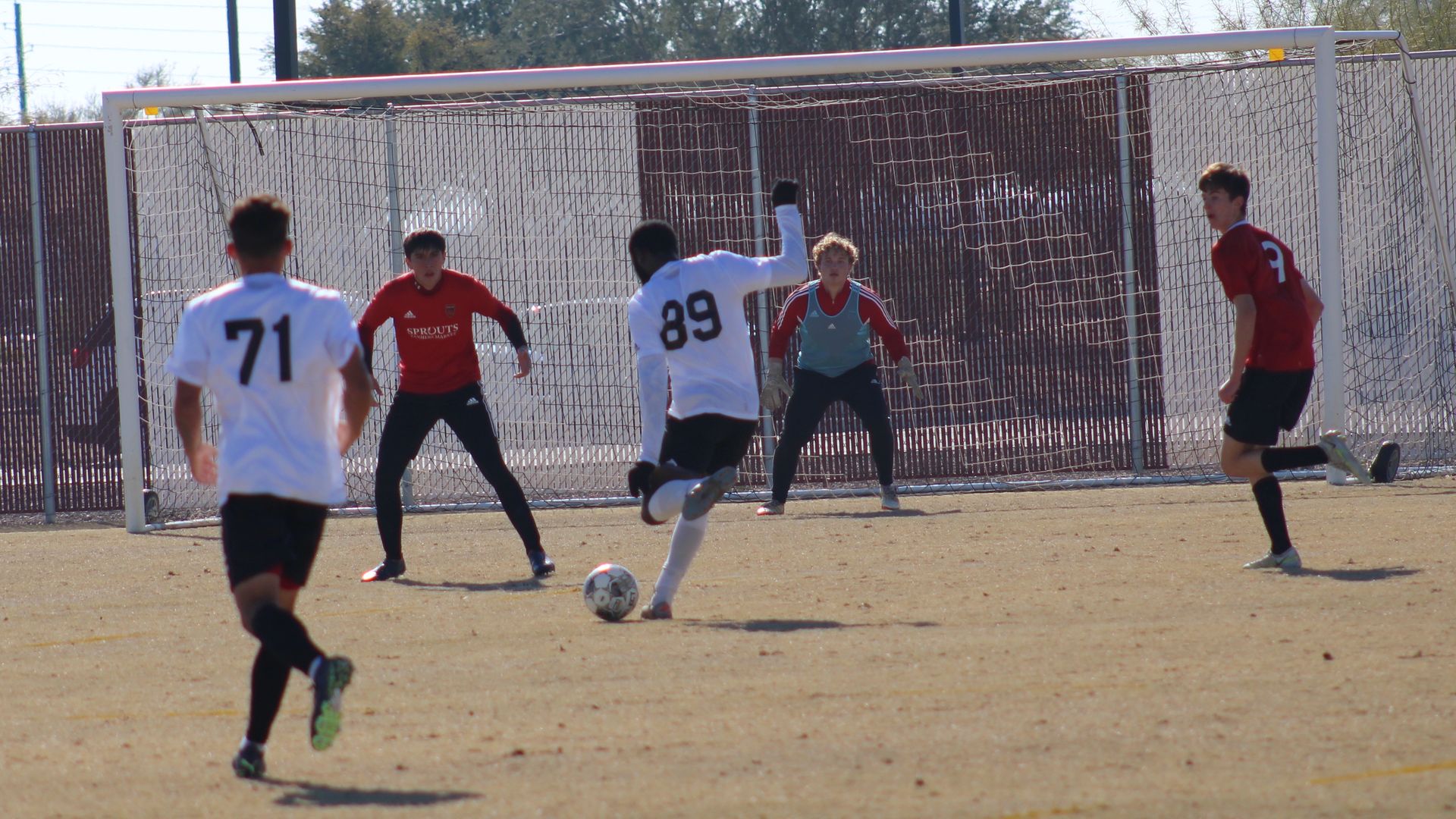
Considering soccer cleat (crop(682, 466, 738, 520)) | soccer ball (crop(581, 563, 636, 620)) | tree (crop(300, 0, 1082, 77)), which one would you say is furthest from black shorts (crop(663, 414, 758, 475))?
tree (crop(300, 0, 1082, 77))

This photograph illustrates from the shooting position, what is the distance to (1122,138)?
1407 cm

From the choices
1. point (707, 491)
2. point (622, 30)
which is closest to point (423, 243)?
point (707, 491)

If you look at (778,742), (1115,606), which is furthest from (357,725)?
(1115,606)

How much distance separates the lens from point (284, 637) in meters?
4.71

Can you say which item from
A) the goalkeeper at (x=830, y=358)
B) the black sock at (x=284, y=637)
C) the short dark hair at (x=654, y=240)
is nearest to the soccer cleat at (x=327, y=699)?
the black sock at (x=284, y=637)

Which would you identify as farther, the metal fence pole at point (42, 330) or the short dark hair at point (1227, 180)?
the metal fence pole at point (42, 330)

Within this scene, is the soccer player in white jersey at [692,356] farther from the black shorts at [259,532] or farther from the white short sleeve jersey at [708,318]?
the black shorts at [259,532]

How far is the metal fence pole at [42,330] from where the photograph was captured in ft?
46.6

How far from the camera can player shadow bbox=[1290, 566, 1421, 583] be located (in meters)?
7.81

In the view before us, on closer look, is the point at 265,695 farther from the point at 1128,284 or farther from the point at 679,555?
the point at 1128,284

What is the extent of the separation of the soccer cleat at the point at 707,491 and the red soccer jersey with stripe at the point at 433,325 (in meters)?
2.76

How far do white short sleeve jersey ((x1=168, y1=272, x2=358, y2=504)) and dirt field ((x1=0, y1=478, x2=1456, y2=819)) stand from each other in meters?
0.90

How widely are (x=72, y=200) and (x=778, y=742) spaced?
11476 mm

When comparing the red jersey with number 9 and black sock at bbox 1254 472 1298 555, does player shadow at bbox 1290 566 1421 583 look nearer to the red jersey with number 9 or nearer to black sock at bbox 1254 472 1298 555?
black sock at bbox 1254 472 1298 555
